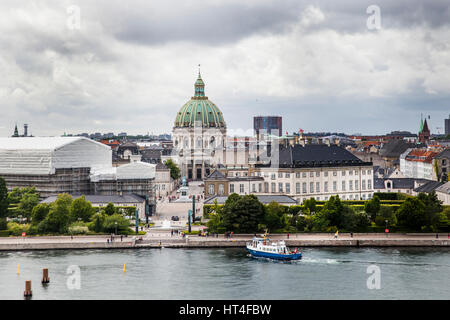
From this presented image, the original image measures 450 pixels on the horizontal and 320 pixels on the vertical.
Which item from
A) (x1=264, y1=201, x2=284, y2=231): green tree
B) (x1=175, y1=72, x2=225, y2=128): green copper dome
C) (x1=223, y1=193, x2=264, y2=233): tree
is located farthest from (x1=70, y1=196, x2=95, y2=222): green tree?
(x1=175, y1=72, x2=225, y2=128): green copper dome

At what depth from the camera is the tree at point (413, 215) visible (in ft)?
195

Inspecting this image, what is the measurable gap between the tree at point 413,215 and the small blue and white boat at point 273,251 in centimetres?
1167

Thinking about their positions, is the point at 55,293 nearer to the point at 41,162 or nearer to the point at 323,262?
the point at 323,262

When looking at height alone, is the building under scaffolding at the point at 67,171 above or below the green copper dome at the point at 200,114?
below

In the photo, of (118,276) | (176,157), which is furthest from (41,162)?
(176,157)

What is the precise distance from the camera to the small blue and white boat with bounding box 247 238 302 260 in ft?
168

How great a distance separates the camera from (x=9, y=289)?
140ft

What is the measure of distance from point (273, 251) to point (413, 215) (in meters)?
14.6

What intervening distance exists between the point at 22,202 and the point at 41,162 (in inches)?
530

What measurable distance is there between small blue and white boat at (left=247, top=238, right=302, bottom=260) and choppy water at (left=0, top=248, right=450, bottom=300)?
58cm

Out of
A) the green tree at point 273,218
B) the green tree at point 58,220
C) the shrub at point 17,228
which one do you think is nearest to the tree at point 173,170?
the shrub at point 17,228

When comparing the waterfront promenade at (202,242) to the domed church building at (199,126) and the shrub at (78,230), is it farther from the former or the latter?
the domed church building at (199,126)

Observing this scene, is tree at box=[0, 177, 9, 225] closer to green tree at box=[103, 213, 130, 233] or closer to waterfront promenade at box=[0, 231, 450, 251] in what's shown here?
waterfront promenade at box=[0, 231, 450, 251]

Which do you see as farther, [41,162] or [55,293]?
[41,162]
